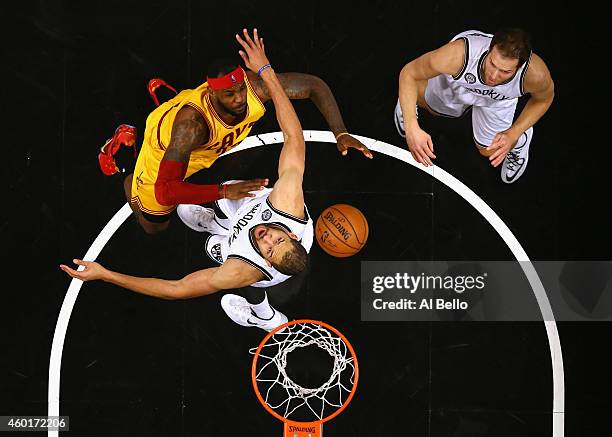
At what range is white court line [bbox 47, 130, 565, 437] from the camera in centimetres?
620

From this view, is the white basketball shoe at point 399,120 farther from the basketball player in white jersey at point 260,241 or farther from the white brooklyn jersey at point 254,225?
the white brooklyn jersey at point 254,225

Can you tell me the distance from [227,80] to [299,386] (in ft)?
7.97

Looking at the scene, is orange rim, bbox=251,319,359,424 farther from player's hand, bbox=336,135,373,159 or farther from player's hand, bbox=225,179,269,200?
player's hand, bbox=336,135,373,159

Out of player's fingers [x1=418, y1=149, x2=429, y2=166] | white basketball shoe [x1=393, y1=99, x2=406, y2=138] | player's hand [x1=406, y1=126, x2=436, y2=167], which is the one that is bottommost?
player's fingers [x1=418, y1=149, x2=429, y2=166]

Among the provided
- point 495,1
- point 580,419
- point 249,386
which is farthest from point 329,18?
point 580,419

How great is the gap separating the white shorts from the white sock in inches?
79.5

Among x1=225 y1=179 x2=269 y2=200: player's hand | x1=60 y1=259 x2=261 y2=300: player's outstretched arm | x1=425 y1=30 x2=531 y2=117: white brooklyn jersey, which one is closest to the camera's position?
x1=225 y1=179 x2=269 y2=200: player's hand

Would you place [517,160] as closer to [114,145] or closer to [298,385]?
[298,385]

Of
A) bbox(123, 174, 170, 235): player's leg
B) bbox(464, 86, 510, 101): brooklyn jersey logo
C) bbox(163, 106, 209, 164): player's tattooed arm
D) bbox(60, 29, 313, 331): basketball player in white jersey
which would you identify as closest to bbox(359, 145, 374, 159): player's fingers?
bbox(60, 29, 313, 331): basketball player in white jersey

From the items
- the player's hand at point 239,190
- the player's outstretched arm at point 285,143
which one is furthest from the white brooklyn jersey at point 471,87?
the player's hand at point 239,190

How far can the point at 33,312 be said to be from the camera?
6.23 meters

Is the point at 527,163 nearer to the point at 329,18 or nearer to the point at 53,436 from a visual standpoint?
the point at 329,18

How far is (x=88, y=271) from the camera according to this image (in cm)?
603

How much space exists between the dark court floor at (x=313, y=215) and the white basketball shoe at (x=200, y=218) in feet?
0.48
